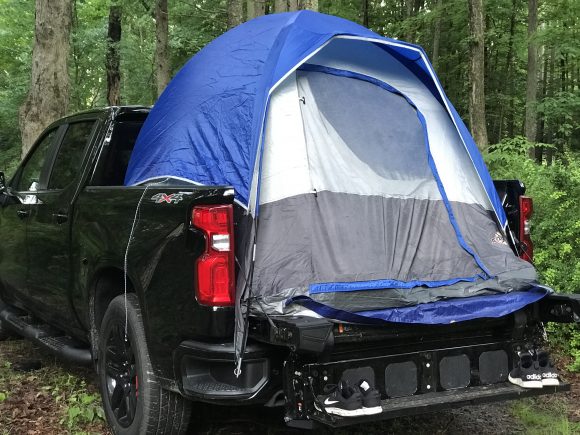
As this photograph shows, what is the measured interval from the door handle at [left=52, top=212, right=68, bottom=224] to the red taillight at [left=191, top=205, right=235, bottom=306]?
1.80 meters

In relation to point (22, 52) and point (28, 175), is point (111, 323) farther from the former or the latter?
point (22, 52)

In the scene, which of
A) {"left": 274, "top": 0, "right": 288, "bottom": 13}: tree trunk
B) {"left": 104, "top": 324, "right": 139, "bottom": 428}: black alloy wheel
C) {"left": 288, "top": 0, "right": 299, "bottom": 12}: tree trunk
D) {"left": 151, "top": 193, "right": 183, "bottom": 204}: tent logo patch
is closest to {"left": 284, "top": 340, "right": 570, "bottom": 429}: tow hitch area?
{"left": 151, "top": 193, "right": 183, "bottom": 204}: tent logo patch

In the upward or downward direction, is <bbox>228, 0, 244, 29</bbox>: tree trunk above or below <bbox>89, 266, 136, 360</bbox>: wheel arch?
above

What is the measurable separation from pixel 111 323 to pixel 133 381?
391 mm

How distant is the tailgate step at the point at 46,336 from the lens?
4266 mm

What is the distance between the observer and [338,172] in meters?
3.75

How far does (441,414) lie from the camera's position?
14.1ft

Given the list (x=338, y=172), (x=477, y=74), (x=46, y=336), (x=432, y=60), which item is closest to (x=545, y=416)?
(x=338, y=172)

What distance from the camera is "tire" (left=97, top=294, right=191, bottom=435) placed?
3.30 metres

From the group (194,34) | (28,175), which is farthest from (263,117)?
(194,34)

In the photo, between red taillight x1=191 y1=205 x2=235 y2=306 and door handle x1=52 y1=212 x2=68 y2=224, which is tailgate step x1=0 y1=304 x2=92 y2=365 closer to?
door handle x1=52 y1=212 x2=68 y2=224

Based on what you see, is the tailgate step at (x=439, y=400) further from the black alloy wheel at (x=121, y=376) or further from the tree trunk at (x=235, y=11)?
the tree trunk at (x=235, y=11)

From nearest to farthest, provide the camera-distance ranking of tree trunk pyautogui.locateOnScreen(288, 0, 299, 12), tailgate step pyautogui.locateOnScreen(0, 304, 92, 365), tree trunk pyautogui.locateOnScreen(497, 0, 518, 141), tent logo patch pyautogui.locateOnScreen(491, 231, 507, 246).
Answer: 1. tent logo patch pyautogui.locateOnScreen(491, 231, 507, 246)
2. tailgate step pyautogui.locateOnScreen(0, 304, 92, 365)
3. tree trunk pyautogui.locateOnScreen(288, 0, 299, 12)
4. tree trunk pyautogui.locateOnScreen(497, 0, 518, 141)

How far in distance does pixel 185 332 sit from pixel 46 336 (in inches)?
90.6
